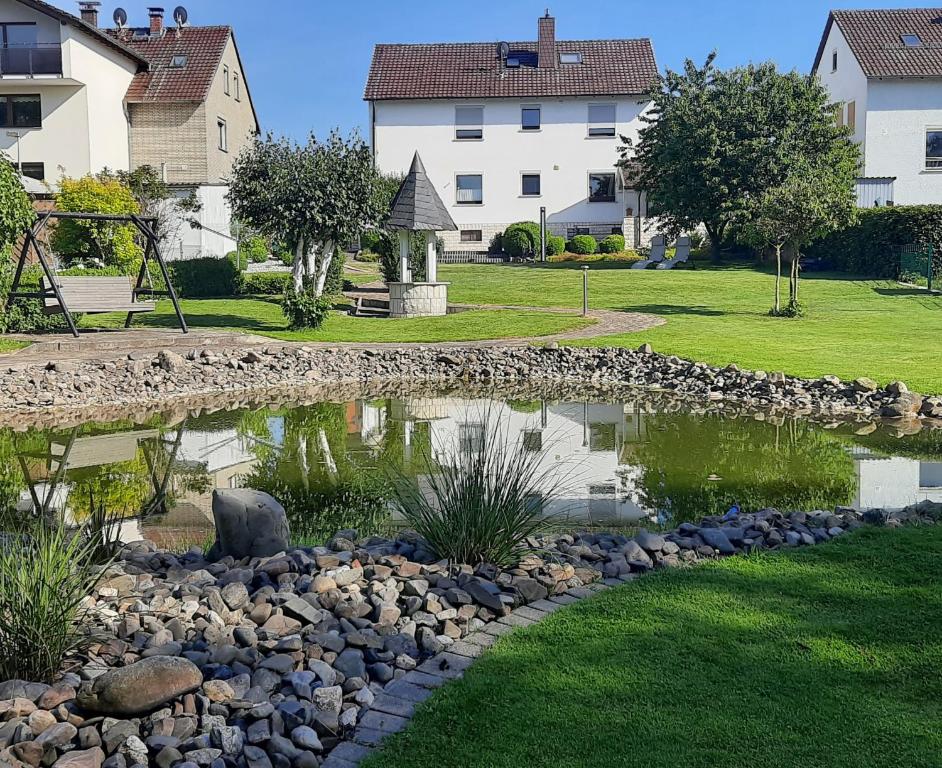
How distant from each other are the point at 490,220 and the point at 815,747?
40807mm

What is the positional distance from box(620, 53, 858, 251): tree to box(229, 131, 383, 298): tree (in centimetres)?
1393

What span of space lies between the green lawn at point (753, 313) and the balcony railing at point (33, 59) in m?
15.1

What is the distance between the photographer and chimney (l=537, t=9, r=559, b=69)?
4462 centimetres

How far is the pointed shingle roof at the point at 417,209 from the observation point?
77.8ft

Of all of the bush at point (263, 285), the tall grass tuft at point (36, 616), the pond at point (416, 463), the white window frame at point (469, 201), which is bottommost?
the pond at point (416, 463)

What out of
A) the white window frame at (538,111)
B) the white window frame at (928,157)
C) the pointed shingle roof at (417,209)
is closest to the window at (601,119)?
the white window frame at (538,111)

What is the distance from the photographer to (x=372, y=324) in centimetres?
2180

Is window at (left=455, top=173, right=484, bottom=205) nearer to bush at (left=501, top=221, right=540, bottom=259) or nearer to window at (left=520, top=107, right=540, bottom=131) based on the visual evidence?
window at (left=520, top=107, right=540, bottom=131)

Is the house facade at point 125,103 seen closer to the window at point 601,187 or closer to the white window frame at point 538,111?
the white window frame at point 538,111

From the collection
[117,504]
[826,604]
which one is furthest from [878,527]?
[117,504]

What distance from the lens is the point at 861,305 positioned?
24328mm

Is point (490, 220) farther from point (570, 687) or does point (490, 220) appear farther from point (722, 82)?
point (570, 687)

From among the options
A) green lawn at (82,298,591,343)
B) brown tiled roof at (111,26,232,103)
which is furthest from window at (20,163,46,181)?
green lawn at (82,298,591,343)

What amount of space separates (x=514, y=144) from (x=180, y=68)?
45.8 feet
